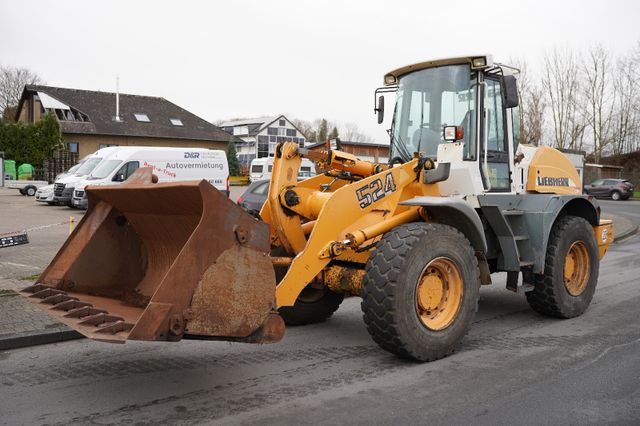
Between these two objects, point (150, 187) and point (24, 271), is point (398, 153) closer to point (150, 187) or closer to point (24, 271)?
point (150, 187)

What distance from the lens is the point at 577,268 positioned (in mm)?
7422

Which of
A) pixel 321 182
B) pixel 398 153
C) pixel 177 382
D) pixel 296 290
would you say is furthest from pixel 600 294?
pixel 177 382

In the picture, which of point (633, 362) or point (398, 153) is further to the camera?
point (398, 153)

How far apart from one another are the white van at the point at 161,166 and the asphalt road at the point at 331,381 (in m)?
17.0

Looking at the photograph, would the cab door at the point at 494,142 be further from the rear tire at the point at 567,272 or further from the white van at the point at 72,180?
the white van at the point at 72,180

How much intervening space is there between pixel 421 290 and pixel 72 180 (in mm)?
21381

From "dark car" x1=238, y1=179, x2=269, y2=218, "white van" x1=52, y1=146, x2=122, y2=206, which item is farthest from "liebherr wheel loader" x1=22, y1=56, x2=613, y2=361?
"white van" x1=52, y1=146, x2=122, y2=206

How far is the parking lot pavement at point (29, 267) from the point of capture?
6.05 metres

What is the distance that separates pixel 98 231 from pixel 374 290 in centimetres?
249

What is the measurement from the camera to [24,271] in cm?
936


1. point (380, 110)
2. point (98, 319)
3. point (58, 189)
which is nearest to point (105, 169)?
point (58, 189)

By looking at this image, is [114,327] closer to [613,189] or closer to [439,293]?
[439,293]

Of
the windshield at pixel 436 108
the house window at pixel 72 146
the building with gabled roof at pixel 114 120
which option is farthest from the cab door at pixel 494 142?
the house window at pixel 72 146

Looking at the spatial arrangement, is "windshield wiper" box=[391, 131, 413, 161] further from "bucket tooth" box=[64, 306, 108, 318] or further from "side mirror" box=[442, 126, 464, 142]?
"bucket tooth" box=[64, 306, 108, 318]
